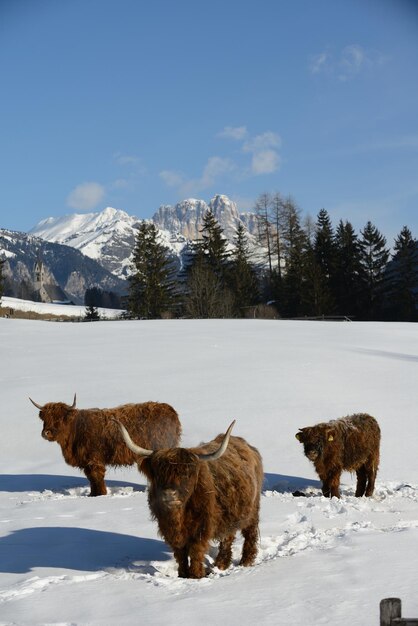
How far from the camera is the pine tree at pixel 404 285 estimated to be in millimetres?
51469

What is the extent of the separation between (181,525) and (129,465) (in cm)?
468

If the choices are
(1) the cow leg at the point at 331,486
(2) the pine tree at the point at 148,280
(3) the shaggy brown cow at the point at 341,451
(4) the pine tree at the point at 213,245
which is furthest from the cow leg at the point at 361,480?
(4) the pine tree at the point at 213,245

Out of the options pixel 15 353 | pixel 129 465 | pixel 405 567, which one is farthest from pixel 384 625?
pixel 15 353

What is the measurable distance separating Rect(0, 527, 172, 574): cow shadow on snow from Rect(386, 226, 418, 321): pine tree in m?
47.6

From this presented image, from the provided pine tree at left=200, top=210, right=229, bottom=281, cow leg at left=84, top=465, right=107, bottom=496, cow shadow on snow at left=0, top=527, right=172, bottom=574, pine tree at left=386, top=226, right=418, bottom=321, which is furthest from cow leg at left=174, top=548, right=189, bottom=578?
pine tree at left=200, top=210, right=229, bottom=281

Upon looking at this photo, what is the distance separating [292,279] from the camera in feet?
178

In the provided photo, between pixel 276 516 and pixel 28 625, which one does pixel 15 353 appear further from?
pixel 28 625

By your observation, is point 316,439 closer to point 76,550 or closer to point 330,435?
point 330,435

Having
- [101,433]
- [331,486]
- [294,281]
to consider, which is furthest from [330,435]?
[294,281]

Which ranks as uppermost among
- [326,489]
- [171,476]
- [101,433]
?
[171,476]

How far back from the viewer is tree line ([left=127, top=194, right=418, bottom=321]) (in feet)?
169

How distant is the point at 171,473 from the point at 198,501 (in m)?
0.46

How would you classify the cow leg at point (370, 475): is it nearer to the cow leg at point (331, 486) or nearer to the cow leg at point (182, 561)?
the cow leg at point (331, 486)

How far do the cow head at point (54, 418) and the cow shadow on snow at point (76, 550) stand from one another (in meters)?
2.97
